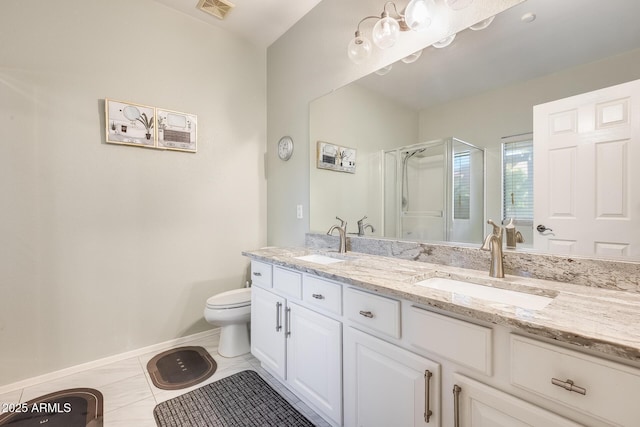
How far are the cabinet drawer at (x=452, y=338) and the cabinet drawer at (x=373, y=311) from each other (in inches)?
2.3

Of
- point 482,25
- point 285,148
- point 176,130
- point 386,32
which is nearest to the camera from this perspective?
point 482,25

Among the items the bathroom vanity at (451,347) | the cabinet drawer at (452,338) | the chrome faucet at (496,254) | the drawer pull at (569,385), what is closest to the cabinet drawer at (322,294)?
the bathroom vanity at (451,347)

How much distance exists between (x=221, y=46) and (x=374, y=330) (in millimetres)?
2666

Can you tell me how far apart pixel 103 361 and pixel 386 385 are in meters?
2.09

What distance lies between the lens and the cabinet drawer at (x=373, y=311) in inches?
42.3

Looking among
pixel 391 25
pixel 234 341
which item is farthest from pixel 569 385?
pixel 234 341

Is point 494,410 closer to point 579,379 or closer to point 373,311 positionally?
point 579,379

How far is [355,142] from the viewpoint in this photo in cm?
201

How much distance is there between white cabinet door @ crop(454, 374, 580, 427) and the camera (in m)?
0.73

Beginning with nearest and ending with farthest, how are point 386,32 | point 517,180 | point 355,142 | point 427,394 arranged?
point 427,394
point 517,180
point 386,32
point 355,142

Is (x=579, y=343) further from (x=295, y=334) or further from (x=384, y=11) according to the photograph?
(x=384, y=11)

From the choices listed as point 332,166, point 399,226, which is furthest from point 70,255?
point 399,226

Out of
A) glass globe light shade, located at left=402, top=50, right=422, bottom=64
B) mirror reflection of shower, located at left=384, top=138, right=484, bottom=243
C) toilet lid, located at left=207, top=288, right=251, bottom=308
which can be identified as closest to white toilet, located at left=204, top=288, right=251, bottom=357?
toilet lid, located at left=207, top=288, right=251, bottom=308

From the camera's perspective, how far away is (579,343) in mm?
651
